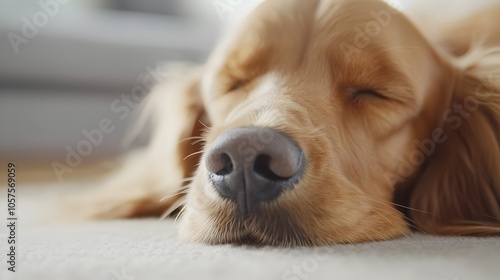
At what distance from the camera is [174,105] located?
1.98 m

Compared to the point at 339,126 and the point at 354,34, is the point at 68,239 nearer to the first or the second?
the point at 339,126

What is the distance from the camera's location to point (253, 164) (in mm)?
1066

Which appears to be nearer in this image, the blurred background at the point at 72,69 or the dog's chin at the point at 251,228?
the dog's chin at the point at 251,228

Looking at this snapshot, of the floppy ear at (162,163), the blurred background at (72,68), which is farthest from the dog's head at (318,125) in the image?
the blurred background at (72,68)

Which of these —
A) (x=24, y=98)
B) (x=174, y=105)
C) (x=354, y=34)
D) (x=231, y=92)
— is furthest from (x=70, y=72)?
(x=354, y=34)

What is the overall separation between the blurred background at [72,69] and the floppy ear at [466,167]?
192cm

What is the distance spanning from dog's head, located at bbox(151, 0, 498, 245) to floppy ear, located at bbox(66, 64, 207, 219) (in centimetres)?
16

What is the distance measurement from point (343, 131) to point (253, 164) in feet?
1.30

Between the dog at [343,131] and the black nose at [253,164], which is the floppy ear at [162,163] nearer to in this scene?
the dog at [343,131]

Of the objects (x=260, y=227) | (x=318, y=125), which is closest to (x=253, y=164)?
(x=260, y=227)

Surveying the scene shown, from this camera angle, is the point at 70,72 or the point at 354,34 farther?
the point at 70,72

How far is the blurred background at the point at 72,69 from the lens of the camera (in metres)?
3.61

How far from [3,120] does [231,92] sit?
2.36 metres

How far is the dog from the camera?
1.12m
